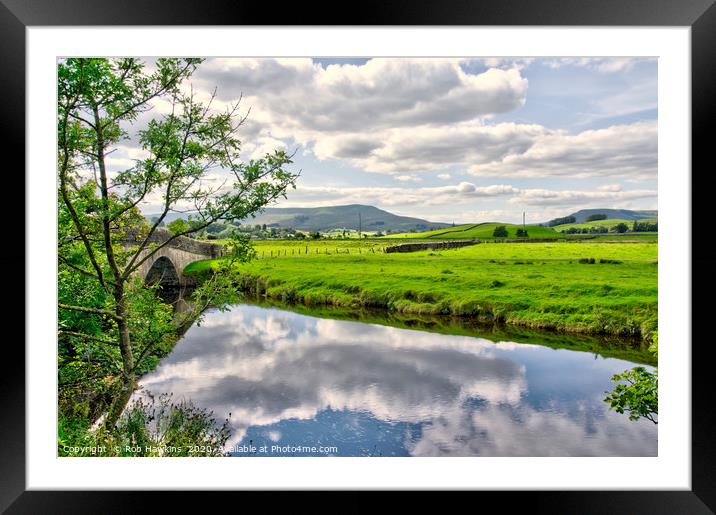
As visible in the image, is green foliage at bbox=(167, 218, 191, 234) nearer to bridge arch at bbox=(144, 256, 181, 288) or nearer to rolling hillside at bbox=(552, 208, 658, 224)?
bridge arch at bbox=(144, 256, 181, 288)

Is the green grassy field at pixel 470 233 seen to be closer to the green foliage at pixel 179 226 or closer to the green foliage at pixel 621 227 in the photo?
the green foliage at pixel 621 227

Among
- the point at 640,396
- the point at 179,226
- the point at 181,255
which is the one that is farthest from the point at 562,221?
the point at 179,226

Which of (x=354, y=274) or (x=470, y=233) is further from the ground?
(x=470, y=233)

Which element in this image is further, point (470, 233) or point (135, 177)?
point (470, 233)

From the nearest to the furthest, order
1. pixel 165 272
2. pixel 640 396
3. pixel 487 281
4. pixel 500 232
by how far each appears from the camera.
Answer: pixel 640 396 < pixel 165 272 < pixel 487 281 < pixel 500 232

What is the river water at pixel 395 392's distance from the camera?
4899 mm

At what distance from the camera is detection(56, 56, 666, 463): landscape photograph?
2904mm

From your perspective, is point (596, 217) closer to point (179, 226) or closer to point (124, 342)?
point (179, 226)
